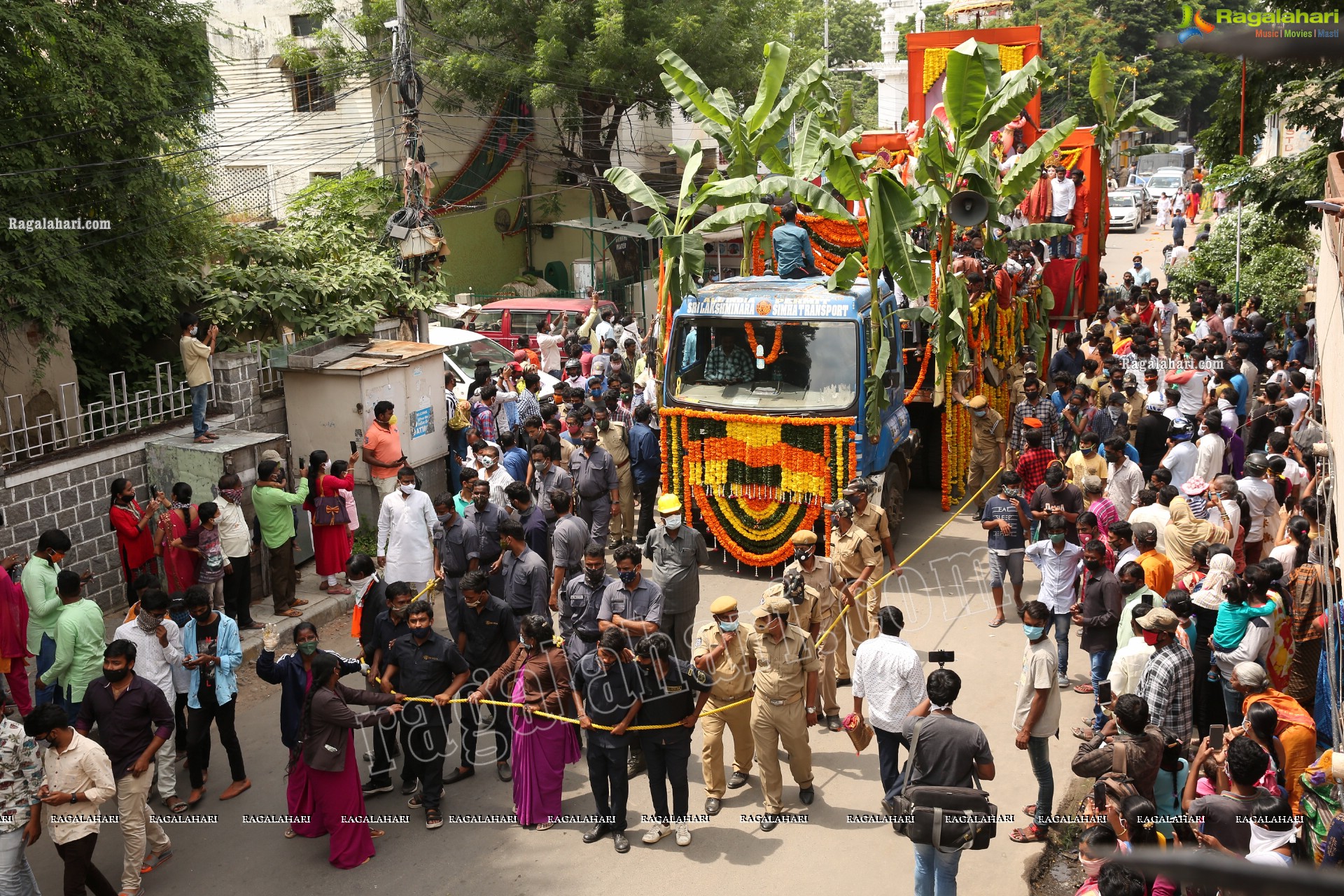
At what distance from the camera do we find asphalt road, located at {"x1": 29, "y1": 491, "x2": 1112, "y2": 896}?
6500mm

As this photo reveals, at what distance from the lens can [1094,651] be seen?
756cm

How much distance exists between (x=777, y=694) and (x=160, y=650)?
3.65 metres

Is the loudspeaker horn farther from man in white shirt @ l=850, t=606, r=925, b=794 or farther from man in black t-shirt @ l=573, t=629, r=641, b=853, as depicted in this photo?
man in black t-shirt @ l=573, t=629, r=641, b=853

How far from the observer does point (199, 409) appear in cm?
1077

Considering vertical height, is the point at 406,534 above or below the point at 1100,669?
above

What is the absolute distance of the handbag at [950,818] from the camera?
5.48m

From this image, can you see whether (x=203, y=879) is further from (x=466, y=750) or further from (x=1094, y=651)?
(x=1094, y=651)

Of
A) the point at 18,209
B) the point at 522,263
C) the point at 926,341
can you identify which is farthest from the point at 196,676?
the point at 522,263

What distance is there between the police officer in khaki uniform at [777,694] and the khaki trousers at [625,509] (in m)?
4.57

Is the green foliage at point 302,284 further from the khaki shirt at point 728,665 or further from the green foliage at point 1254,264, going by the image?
the green foliage at point 1254,264

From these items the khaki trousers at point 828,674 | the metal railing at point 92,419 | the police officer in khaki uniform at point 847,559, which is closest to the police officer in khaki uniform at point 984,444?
the police officer in khaki uniform at point 847,559

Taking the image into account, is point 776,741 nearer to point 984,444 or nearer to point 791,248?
point 984,444

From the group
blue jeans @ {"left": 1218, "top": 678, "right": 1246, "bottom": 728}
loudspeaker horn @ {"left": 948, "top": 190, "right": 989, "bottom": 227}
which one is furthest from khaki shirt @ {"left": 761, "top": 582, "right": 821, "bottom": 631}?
loudspeaker horn @ {"left": 948, "top": 190, "right": 989, "bottom": 227}

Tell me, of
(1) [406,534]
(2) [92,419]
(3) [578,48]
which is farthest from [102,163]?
(3) [578,48]
